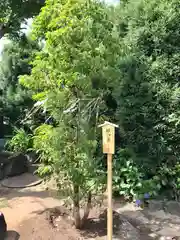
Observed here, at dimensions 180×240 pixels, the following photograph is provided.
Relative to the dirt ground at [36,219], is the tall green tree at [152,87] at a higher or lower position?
higher

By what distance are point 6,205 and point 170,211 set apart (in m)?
2.41

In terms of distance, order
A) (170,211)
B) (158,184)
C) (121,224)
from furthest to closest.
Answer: (158,184) < (170,211) < (121,224)

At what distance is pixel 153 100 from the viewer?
4453mm

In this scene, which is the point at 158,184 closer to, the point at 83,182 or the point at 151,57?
the point at 83,182

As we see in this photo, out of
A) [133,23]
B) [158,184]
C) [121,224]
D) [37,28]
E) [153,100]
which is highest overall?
[133,23]

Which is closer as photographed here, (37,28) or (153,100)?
(37,28)

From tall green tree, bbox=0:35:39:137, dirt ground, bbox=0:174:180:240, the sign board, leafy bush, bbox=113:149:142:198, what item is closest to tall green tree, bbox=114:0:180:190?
leafy bush, bbox=113:149:142:198

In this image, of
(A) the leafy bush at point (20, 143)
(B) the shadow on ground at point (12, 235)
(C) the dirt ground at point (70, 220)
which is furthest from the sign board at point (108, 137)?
(A) the leafy bush at point (20, 143)

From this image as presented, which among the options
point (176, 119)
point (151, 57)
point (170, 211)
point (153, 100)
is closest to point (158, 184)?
point (170, 211)

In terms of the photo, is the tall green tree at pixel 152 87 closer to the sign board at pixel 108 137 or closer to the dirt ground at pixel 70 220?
the dirt ground at pixel 70 220

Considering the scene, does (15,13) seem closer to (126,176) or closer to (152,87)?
(152,87)

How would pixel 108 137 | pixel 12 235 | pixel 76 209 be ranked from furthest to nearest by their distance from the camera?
pixel 76 209, pixel 12 235, pixel 108 137

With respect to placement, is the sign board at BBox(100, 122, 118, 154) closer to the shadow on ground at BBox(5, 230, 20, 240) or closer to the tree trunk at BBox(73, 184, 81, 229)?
the tree trunk at BBox(73, 184, 81, 229)

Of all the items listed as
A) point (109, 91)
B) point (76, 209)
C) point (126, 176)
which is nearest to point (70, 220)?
point (76, 209)
